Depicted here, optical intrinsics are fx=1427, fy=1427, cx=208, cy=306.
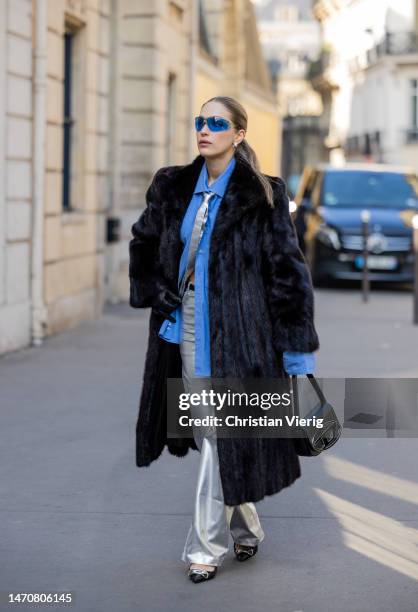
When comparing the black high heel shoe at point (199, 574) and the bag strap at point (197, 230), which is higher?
the bag strap at point (197, 230)

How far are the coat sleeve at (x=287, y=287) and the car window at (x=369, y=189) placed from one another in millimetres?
14973

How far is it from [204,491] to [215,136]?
50.4 inches

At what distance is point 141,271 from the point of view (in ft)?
17.8

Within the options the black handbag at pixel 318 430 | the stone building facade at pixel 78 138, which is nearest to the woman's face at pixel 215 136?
the black handbag at pixel 318 430

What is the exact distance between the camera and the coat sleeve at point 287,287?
5.12 m

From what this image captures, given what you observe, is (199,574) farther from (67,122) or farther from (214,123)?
(67,122)

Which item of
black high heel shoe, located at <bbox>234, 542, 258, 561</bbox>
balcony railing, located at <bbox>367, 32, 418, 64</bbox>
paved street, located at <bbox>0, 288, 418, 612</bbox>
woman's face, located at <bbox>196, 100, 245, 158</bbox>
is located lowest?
paved street, located at <bbox>0, 288, 418, 612</bbox>

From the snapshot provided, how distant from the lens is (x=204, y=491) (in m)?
5.14

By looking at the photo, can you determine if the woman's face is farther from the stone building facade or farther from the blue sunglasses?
the stone building facade

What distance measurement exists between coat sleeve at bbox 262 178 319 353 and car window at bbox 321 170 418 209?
15.0m

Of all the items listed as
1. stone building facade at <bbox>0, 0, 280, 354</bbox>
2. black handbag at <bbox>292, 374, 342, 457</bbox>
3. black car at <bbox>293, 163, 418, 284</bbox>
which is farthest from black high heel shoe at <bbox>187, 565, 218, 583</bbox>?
black car at <bbox>293, 163, 418, 284</bbox>

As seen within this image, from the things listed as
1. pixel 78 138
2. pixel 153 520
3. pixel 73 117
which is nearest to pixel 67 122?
pixel 73 117

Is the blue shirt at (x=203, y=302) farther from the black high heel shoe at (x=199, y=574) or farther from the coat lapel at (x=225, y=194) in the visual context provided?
the black high heel shoe at (x=199, y=574)

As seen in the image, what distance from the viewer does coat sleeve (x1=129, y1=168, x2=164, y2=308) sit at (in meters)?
5.32
